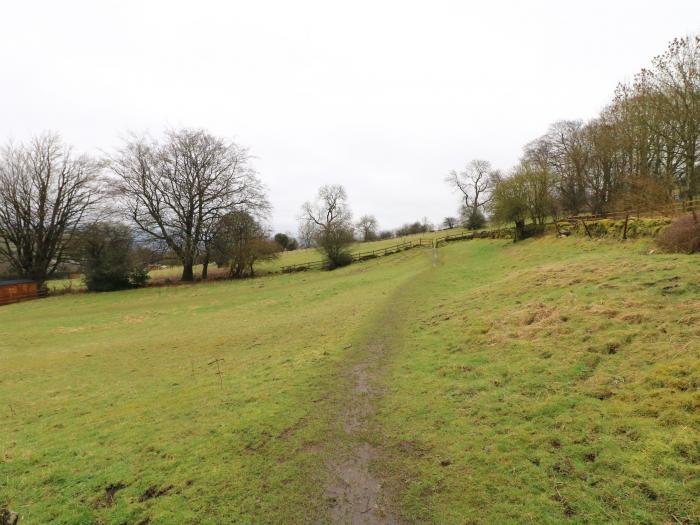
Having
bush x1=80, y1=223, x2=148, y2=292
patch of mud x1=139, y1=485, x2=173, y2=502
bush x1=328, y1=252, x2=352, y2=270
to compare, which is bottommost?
patch of mud x1=139, y1=485, x2=173, y2=502

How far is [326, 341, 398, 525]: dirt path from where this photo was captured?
416 centimetres

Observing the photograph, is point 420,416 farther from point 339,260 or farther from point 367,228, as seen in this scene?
point 367,228

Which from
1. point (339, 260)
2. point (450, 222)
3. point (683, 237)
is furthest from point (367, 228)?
point (683, 237)

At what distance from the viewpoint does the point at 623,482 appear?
383 cm

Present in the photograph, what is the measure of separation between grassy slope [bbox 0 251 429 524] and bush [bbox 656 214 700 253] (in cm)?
1221

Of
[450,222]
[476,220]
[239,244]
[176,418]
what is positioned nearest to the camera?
[176,418]

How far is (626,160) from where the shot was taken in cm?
3206

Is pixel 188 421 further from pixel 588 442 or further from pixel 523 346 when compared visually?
pixel 523 346

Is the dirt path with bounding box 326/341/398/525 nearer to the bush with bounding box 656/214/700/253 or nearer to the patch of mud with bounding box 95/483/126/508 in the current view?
the patch of mud with bounding box 95/483/126/508

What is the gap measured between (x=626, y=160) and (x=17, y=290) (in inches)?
2529

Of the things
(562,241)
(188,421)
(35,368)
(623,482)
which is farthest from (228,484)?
(562,241)

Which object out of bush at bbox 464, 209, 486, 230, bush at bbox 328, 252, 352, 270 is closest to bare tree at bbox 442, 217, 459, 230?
bush at bbox 464, 209, 486, 230

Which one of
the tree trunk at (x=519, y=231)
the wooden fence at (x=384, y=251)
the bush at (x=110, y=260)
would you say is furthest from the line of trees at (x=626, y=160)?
the bush at (x=110, y=260)

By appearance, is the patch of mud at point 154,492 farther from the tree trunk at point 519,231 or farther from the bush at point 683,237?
the tree trunk at point 519,231
